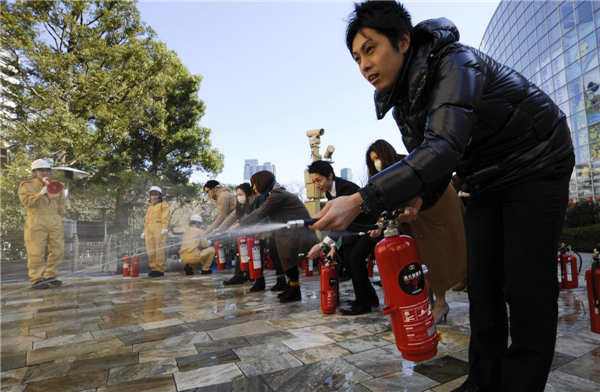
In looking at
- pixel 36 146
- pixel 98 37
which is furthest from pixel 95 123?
pixel 98 37

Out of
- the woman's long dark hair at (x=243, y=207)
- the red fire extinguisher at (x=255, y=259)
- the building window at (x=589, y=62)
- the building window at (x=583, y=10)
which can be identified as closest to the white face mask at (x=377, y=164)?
the red fire extinguisher at (x=255, y=259)

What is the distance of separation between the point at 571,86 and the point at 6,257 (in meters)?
30.3

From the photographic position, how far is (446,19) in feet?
4.79

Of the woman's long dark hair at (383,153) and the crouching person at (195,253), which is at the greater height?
the woman's long dark hair at (383,153)

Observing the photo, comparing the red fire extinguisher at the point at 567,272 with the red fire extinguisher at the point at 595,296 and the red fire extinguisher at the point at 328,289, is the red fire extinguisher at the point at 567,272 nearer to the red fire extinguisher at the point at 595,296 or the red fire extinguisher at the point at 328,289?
the red fire extinguisher at the point at 595,296

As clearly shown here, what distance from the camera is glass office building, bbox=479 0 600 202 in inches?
764

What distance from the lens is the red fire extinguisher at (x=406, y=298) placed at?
67.4 inches

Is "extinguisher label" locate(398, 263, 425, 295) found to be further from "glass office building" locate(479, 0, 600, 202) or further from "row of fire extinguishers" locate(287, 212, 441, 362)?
"glass office building" locate(479, 0, 600, 202)

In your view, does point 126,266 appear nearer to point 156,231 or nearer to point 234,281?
point 156,231

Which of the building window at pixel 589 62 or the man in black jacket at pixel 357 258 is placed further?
the building window at pixel 589 62

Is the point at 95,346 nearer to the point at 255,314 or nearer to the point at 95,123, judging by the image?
the point at 255,314

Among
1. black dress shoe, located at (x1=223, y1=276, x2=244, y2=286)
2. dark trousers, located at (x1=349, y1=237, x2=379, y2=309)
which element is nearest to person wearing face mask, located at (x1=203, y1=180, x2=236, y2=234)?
black dress shoe, located at (x1=223, y1=276, x2=244, y2=286)

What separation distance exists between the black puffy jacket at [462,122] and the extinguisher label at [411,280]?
0.49m

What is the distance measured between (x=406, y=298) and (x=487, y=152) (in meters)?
0.77
